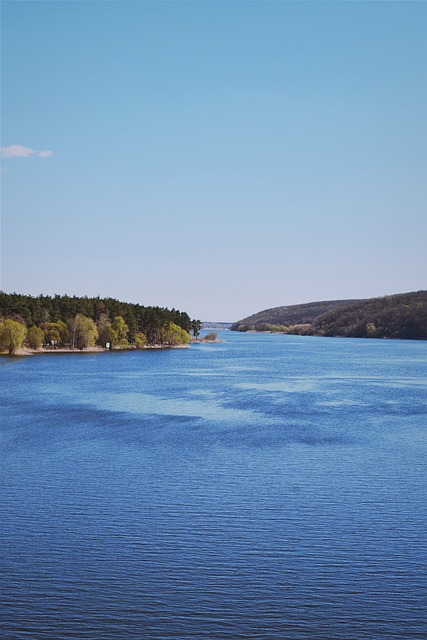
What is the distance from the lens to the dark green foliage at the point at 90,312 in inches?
3819

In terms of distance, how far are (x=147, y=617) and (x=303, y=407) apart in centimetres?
2976

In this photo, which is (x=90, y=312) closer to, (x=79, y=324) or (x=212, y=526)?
(x=79, y=324)

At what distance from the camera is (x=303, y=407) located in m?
41.0

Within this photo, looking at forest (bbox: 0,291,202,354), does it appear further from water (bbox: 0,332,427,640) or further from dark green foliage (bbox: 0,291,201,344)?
water (bbox: 0,332,427,640)

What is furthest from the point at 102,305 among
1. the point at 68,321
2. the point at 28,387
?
the point at 28,387

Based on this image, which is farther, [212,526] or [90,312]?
[90,312]

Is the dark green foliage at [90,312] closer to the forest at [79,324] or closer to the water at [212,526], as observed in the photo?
the forest at [79,324]

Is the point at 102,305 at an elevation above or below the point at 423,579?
above

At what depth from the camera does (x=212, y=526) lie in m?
16.7

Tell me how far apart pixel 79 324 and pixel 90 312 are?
7.37 metres

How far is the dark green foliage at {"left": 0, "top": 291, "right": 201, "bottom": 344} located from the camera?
97000mm

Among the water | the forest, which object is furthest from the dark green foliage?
the water

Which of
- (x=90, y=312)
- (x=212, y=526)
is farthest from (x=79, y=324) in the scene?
(x=212, y=526)

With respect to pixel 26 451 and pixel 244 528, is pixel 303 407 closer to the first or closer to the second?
pixel 26 451
